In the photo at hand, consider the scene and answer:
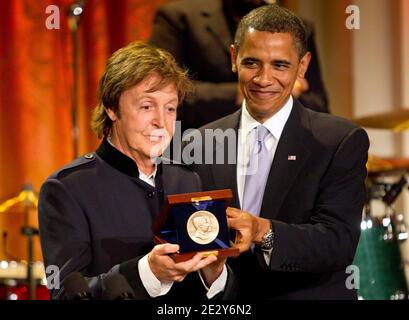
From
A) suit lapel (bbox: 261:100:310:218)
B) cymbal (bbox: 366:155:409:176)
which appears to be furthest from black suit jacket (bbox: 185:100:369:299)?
cymbal (bbox: 366:155:409:176)

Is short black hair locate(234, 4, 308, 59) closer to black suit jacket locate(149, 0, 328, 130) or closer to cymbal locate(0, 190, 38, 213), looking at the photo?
black suit jacket locate(149, 0, 328, 130)

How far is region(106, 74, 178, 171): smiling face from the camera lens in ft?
6.37

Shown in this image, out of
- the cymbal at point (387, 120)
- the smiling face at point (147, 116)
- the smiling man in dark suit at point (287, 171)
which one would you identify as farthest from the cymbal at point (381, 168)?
the smiling face at point (147, 116)

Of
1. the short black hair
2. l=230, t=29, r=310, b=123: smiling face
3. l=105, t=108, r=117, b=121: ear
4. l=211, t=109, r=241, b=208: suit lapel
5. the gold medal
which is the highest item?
the short black hair

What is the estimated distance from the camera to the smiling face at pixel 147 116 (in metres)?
1.94

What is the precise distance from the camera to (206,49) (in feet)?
9.75

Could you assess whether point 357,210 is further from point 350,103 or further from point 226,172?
point 350,103

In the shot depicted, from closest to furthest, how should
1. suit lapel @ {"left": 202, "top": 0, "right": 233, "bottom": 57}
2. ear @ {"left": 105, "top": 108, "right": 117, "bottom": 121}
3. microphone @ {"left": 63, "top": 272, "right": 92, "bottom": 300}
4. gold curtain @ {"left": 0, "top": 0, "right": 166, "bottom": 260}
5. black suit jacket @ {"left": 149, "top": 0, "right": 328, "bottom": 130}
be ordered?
microphone @ {"left": 63, "top": 272, "right": 92, "bottom": 300}, ear @ {"left": 105, "top": 108, "right": 117, "bottom": 121}, black suit jacket @ {"left": 149, "top": 0, "right": 328, "bottom": 130}, suit lapel @ {"left": 202, "top": 0, "right": 233, "bottom": 57}, gold curtain @ {"left": 0, "top": 0, "right": 166, "bottom": 260}

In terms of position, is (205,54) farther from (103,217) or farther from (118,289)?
(118,289)

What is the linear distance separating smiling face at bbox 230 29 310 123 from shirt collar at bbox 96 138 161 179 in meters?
0.35

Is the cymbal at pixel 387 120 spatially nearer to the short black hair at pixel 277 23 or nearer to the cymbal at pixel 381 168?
the cymbal at pixel 381 168

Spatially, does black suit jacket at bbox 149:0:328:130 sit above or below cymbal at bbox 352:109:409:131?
above

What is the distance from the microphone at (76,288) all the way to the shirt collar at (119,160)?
350 mm

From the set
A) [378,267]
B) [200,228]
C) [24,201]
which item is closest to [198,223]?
[200,228]
